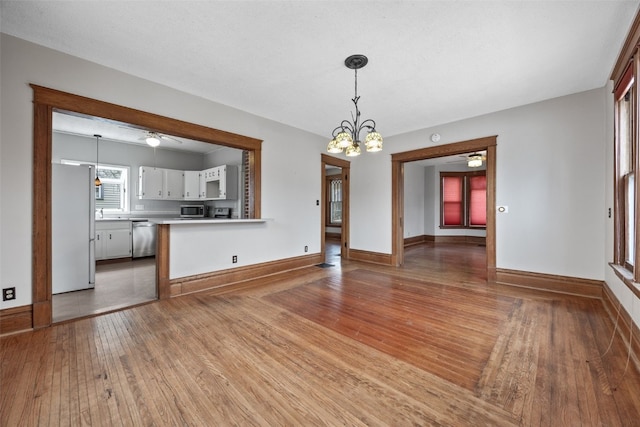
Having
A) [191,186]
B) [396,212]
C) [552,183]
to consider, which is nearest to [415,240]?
[396,212]

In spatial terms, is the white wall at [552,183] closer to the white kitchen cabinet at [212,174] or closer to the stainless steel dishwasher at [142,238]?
the white kitchen cabinet at [212,174]

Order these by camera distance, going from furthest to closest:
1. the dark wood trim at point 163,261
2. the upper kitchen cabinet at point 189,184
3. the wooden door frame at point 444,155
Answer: the upper kitchen cabinet at point 189,184
the wooden door frame at point 444,155
the dark wood trim at point 163,261

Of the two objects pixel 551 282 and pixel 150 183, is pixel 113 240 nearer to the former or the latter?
pixel 150 183

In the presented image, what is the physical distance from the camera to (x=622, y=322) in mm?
2404

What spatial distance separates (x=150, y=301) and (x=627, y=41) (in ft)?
18.2

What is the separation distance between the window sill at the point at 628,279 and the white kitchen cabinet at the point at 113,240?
7.55m

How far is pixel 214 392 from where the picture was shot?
5.25 feet

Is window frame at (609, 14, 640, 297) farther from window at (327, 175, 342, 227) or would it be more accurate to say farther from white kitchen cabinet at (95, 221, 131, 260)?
white kitchen cabinet at (95, 221, 131, 260)

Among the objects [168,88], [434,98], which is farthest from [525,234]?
[168,88]

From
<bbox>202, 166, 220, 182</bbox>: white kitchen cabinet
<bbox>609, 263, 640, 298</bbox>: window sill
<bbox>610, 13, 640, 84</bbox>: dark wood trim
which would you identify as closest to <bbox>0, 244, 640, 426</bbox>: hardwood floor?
<bbox>609, 263, 640, 298</bbox>: window sill

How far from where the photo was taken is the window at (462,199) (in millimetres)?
8578

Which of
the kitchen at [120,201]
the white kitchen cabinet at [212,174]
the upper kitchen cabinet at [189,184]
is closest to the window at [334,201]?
the kitchen at [120,201]

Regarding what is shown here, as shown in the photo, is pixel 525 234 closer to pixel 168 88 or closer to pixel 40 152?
pixel 168 88

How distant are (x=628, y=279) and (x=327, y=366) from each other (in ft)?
8.50
